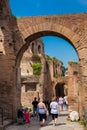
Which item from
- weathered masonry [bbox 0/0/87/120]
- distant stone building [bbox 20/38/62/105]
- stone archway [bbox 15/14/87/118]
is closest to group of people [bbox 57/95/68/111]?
weathered masonry [bbox 0/0/87/120]

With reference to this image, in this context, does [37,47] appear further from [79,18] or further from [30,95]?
[79,18]

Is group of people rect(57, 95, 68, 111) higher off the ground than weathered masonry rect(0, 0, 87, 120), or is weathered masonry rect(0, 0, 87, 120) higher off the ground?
weathered masonry rect(0, 0, 87, 120)

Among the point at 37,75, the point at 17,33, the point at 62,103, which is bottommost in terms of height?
the point at 62,103

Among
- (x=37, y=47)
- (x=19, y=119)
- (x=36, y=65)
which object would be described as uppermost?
(x=37, y=47)

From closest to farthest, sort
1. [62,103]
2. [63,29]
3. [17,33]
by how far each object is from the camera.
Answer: [63,29]
[17,33]
[62,103]

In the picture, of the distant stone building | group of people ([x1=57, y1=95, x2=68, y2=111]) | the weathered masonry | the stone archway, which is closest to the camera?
the stone archway

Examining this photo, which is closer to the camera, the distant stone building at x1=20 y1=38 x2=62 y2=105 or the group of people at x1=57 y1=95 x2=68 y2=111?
the group of people at x1=57 y1=95 x2=68 y2=111

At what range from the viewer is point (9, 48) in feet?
57.4

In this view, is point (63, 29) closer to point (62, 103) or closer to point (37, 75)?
point (62, 103)

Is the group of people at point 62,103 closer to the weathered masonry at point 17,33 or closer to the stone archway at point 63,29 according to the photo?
the weathered masonry at point 17,33

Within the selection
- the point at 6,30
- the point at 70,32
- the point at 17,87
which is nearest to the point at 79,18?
the point at 70,32

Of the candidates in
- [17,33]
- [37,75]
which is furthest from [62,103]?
[37,75]

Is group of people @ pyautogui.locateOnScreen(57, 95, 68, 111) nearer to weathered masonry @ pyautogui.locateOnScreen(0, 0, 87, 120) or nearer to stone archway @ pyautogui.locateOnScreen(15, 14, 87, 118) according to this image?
weathered masonry @ pyautogui.locateOnScreen(0, 0, 87, 120)

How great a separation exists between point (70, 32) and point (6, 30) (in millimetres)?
3378
